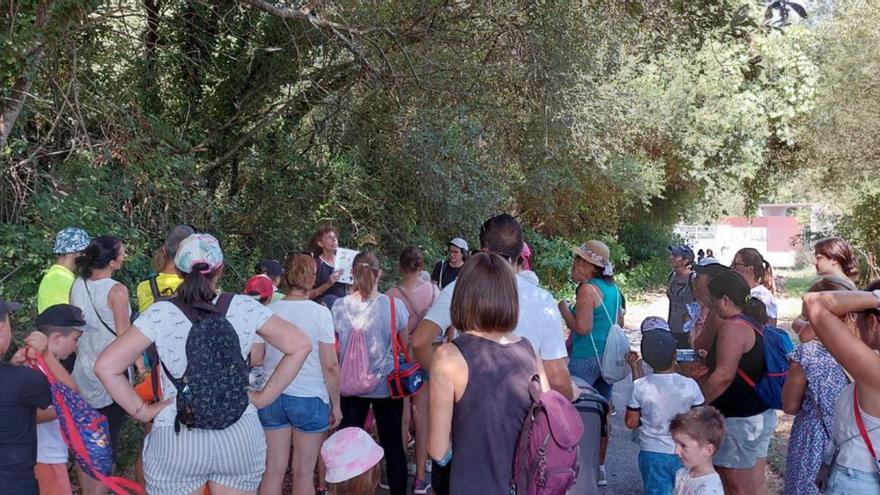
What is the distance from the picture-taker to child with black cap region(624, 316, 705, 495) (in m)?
4.32

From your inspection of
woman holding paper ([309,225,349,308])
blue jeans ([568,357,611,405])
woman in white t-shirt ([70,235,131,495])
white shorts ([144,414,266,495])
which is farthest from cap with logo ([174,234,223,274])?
woman holding paper ([309,225,349,308])

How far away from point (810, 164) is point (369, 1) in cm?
1611

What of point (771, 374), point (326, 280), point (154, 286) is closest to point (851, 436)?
point (771, 374)

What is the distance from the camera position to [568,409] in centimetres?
286

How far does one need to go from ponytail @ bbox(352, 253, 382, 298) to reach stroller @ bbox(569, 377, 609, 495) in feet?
6.16

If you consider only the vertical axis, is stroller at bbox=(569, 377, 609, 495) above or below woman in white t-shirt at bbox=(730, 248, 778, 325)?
below

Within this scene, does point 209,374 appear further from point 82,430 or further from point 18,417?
point 82,430

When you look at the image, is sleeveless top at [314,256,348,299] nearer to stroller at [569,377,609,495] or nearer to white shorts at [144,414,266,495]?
stroller at [569,377,609,495]

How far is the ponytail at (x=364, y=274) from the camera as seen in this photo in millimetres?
5246

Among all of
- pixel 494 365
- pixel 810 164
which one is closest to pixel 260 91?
pixel 494 365

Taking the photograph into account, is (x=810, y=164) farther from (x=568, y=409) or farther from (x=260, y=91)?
(x=568, y=409)

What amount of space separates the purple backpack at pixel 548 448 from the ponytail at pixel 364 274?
255 centimetres

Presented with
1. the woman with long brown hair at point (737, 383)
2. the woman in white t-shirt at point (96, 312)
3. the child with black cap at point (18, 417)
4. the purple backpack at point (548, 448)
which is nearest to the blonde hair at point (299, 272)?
the woman in white t-shirt at point (96, 312)

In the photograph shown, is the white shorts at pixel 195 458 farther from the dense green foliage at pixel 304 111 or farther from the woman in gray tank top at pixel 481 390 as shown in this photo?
the dense green foliage at pixel 304 111
